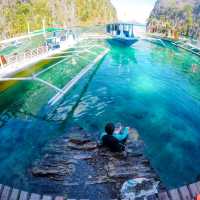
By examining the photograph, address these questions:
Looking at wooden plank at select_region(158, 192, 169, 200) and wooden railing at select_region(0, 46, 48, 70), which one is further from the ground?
wooden railing at select_region(0, 46, 48, 70)

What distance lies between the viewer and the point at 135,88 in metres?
18.8

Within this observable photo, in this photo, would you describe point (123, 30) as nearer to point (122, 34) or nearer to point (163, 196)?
point (122, 34)

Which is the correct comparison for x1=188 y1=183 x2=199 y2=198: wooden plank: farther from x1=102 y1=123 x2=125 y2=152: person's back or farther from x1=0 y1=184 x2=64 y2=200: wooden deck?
x1=0 y1=184 x2=64 y2=200: wooden deck

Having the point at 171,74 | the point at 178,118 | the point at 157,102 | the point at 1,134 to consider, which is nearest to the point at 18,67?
the point at 1,134

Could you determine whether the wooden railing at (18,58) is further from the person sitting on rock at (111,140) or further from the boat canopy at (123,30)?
the boat canopy at (123,30)

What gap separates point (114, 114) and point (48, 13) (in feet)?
186

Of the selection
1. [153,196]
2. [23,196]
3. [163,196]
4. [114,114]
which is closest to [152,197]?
[153,196]

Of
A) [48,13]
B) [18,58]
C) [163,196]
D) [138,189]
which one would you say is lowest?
[138,189]

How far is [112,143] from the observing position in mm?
8633

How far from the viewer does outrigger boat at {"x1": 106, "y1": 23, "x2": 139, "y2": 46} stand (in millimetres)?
33978

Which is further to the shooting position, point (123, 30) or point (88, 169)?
point (123, 30)

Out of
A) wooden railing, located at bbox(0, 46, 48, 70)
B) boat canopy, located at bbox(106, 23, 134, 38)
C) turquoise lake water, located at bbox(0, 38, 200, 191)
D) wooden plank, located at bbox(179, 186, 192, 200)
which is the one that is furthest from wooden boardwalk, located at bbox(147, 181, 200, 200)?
boat canopy, located at bbox(106, 23, 134, 38)

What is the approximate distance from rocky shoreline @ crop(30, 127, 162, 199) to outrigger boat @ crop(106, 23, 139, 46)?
2619 centimetres

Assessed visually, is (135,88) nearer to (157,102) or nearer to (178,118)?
(157,102)
